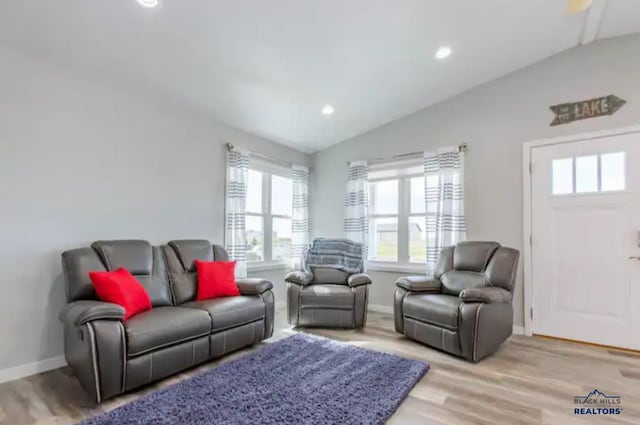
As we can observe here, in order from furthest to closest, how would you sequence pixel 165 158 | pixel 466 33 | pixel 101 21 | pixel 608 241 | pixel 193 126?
pixel 193 126 < pixel 165 158 < pixel 608 241 < pixel 466 33 < pixel 101 21

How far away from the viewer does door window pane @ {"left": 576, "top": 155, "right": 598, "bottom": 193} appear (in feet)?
11.0

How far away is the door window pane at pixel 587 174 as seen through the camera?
3.37 metres

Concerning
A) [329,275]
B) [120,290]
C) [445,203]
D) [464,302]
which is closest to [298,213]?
[329,275]

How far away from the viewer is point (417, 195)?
4.59 metres

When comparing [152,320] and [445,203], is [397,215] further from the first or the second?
[152,320]

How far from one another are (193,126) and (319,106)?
1519 millimetres

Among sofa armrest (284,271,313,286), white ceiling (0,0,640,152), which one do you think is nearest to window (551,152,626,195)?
white ceiling (0,0,640,152)

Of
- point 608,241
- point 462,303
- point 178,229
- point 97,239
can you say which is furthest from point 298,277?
point 608,241

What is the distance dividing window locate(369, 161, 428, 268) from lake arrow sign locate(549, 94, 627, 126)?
1601 mm

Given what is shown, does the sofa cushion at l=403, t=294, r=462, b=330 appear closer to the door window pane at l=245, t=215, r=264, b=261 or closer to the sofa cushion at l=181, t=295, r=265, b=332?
the sofa cushion at l=181, t=295, r=265, b=332

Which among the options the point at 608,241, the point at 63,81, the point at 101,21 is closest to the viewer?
the point at 101,21

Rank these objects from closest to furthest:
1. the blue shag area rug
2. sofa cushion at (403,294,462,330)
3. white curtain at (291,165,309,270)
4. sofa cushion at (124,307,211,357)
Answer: the blue shag area rug
sofa cushion at (124,307,211,357)
sofa cushion at (403,294,462,330)
white curtain at (291,165,309,270)

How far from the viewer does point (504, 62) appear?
3.60 metres

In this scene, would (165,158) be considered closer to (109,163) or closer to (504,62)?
(109,163)
